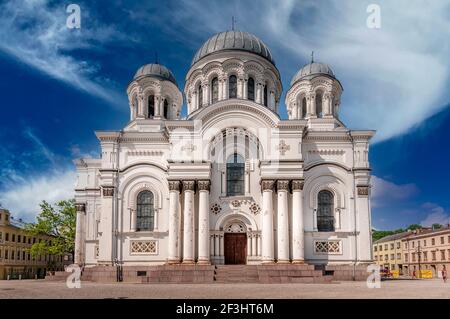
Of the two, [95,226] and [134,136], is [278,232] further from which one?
[95,226]

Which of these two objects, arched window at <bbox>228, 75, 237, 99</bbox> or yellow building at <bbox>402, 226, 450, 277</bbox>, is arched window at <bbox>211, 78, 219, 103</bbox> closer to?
arched window at <bbox>228, 75, 237, 99</bbox>

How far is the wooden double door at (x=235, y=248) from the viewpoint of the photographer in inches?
1256

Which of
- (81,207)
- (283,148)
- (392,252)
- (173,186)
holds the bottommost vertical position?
(392,252)

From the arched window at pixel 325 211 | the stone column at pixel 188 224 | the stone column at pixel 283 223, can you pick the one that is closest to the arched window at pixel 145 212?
the stone column at pixel 188 224

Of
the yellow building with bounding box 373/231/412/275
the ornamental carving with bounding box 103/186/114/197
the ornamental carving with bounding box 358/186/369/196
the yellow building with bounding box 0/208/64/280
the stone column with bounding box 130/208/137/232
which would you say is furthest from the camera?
the yellow building with bounding box 373/231/412/275

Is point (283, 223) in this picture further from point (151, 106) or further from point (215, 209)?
point (151, 106)

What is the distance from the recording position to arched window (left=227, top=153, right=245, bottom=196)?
32.6 m

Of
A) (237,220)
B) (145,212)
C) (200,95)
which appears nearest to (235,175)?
(237,220)

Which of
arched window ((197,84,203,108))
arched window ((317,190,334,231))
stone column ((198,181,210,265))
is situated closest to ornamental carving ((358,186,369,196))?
arched window ((317,190,334,231))

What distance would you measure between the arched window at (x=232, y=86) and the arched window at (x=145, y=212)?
30.5 feet

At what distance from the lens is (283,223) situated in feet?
100

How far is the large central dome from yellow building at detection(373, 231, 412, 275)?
46903 mm

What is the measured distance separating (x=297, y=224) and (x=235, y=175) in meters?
5.23

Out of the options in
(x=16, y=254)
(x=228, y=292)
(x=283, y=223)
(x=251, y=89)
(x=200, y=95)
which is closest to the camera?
(x=228, y=292)
